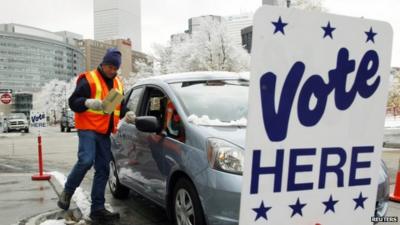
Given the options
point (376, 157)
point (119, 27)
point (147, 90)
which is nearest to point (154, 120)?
point (147, 90)

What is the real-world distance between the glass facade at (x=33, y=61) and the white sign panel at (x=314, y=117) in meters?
130

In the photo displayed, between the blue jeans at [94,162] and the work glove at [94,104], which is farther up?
the work glove at [94,104]

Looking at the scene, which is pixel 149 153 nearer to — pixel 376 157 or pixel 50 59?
pixel 376 157

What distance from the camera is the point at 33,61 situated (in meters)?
127

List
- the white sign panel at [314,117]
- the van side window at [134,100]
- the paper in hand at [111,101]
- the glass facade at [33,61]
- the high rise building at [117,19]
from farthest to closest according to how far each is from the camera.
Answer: the high rise building at [117,19] < the glass facade at [33,61] < the van side window at [134,100] < the paper in hand at [111,101] < the white sign panel at [314,117]

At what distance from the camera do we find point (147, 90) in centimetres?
537

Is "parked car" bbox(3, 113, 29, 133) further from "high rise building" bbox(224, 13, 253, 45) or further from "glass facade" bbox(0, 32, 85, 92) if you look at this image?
"glass facade" bbox(0, 32, 85, 92)

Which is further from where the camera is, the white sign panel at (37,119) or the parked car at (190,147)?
the white sign panel at (37,119)

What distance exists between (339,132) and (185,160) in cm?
222

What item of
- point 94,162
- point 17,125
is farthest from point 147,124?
point 17,125

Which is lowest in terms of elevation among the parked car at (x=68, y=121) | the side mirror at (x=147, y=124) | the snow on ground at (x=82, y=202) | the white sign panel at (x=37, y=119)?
the parked car at (x=68, y=121)

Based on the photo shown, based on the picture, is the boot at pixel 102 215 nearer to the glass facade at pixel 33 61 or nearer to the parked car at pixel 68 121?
the parked car at pixel 68 121

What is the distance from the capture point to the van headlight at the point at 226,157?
139 inches

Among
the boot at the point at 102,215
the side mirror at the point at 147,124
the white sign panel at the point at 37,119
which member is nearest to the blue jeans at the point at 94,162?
the boot at the point at 102,215
